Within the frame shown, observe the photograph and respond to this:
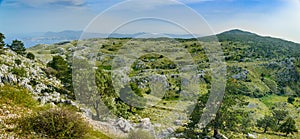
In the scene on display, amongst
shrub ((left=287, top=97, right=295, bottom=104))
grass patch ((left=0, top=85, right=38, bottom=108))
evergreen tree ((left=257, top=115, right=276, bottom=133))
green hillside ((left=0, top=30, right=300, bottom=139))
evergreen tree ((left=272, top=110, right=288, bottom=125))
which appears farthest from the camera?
shrub ((left=287, top=97, right=295, bottom=104))

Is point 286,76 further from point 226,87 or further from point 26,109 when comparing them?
point 26,109

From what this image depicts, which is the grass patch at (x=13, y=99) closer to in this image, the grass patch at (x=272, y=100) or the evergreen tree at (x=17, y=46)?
the evergreen tree at (x=17, y=46)

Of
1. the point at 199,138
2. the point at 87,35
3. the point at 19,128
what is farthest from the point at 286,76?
the point at 19,128

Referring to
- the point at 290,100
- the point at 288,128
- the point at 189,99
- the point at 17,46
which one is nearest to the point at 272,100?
the point at 290,100

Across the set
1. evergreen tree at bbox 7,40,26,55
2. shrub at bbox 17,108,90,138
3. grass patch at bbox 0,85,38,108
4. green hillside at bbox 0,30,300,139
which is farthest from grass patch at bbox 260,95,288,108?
shrub at bbox 17,108,90,138

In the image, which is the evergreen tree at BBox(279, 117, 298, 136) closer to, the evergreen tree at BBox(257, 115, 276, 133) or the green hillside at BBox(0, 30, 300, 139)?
the green hillside at BBox(0, 30, 300, 139)

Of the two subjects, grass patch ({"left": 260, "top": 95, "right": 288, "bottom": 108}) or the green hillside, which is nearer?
the green hillside

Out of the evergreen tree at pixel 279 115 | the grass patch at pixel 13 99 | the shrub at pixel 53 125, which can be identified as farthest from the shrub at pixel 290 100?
the shrub at pixel 53 125

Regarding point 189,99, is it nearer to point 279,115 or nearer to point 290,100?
point 279,115
